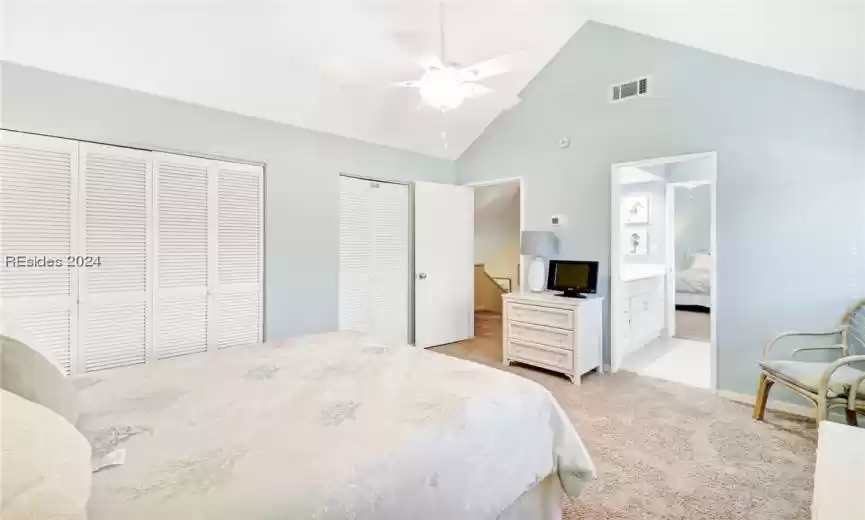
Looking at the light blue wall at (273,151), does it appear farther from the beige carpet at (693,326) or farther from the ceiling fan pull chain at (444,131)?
the beige carpet at (693,326)

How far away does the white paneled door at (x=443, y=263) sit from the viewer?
457 centimetres

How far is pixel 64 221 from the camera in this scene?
8.45 feet

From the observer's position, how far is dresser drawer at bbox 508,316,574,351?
3.57m

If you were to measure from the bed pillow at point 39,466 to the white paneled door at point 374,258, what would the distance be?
124 inches

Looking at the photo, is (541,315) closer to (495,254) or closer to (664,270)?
(664,270)

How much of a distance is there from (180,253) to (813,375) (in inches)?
166

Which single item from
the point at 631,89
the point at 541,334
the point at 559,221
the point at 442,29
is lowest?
the point at 541,334

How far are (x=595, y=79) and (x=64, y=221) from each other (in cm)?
435

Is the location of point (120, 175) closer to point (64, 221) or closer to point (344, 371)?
point (64, 221)

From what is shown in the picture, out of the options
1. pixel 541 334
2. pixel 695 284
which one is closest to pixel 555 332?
pixel 541 334

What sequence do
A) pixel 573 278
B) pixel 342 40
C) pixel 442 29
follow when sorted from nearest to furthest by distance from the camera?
pixel 342 40 → pixel 442 29 → pixel 573 278

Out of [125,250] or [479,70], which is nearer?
[479,70]

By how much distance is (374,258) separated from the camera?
427cm

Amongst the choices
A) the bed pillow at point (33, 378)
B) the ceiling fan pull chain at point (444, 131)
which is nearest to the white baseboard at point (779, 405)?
the ceiling fan pull chain at point (444, 131)
